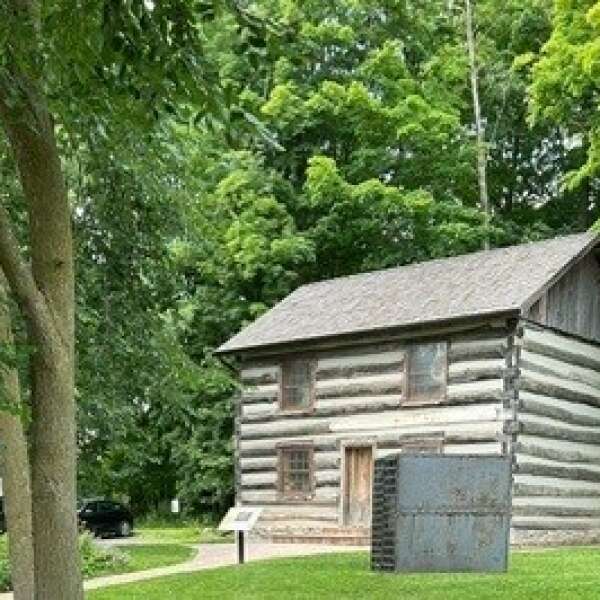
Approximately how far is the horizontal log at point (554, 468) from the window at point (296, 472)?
5.43 m

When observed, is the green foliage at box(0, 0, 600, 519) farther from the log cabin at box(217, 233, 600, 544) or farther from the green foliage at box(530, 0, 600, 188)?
the log cabin at box(217, 233, 600, 544)

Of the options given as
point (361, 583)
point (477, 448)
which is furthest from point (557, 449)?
point (361, 583)

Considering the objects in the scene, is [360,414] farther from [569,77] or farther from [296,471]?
[569,77]

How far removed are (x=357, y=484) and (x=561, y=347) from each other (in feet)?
17.5

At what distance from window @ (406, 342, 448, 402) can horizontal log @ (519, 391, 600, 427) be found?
5.77 feet

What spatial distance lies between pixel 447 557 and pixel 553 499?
10.1 m

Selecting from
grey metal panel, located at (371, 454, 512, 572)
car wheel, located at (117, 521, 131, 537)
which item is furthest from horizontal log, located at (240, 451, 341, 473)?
grey metal panel, located at (371, 454, 512, 572)

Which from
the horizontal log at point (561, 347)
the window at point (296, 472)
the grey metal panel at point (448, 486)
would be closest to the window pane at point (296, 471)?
the window at point (296, 472)

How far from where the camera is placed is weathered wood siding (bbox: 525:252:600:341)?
79.6 ft

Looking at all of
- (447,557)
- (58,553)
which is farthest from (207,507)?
(58,553)

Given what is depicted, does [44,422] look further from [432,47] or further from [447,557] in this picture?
[447,557]

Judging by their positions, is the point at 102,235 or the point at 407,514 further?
the point at 407,514

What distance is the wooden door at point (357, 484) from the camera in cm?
2586

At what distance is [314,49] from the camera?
548 cm
